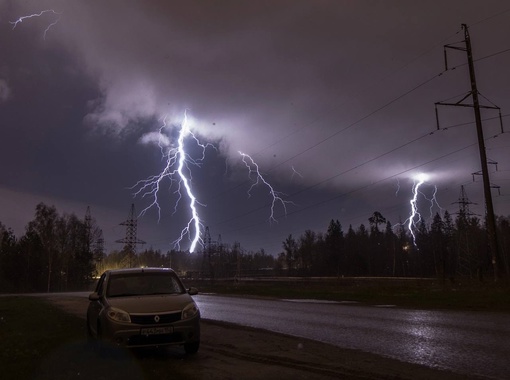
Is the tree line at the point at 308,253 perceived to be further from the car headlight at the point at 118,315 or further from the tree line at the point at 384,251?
the car headlight at the point at 118,315

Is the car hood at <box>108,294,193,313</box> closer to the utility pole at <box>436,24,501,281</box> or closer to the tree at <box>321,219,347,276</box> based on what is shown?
the utility pole at <box>436,24,501,281</box>

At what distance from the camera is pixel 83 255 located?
8588 cm

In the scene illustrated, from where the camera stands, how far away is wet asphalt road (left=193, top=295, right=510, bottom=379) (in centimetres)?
699

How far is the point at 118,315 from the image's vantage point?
296 inches

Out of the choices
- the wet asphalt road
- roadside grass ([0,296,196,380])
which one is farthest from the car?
the wet asphalt road

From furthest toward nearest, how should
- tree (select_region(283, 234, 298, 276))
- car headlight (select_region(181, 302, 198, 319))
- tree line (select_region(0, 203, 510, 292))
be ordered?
tree (select_region(283, 234, 298, 276)) → tree line (select_region(0, 203, 510, 292)) → car headlight (select_region(181, 302, 198, 319))

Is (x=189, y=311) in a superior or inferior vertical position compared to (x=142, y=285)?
inferior

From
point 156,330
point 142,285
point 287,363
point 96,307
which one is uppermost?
point 142,285

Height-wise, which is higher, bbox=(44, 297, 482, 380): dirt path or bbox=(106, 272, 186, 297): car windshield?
bbox=(106, 272, 186, 297): car windshield

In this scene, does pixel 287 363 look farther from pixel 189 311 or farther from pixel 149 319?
pixel 149 319

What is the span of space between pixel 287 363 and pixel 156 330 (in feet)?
7.16

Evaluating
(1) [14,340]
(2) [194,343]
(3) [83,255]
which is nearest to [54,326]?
(1) [14,340]

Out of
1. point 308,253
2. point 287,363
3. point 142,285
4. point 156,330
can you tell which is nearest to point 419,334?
point 287,363

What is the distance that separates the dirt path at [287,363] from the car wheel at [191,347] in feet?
0.33
